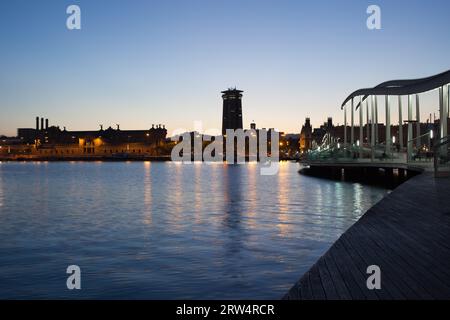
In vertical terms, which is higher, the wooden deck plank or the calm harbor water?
the wooden deck plank

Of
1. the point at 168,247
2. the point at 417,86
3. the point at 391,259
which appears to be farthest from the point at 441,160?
the point at 391,259

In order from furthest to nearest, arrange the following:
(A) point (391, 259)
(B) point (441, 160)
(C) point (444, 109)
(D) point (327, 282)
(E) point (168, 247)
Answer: (C) point (444, 109)
(B) point (441, 160)
(E) point (168, 247)
(A) point (391, 259)
(D) point (327, 282)

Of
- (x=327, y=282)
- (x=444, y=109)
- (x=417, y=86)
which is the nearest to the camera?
(x=327, y=282)

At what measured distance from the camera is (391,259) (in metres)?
10.1

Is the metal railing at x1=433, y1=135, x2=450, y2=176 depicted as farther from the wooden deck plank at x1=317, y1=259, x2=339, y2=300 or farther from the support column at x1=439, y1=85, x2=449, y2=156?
the wooden deck plank at x1=317, y1=259, x2=339, y2=300

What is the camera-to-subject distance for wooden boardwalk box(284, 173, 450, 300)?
8141 millimetres

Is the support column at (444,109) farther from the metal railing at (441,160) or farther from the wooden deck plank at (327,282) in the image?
the wooden deck plank at (327,282)

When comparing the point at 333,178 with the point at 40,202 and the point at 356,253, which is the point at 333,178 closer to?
the point at 40,202

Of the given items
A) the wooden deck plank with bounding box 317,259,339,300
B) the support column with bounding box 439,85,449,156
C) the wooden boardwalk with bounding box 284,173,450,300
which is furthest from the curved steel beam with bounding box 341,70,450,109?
the wooden deck plank with bounding box 317,259,339,300

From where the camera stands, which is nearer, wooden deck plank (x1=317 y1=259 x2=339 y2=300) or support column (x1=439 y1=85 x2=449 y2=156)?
wooden deck plank (x1=317 y1=259 x2=339 y2=300)

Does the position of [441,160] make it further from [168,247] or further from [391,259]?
Result: [391,259]

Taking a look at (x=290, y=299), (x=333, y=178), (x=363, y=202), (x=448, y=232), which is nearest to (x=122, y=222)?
(x=363, y=202)
